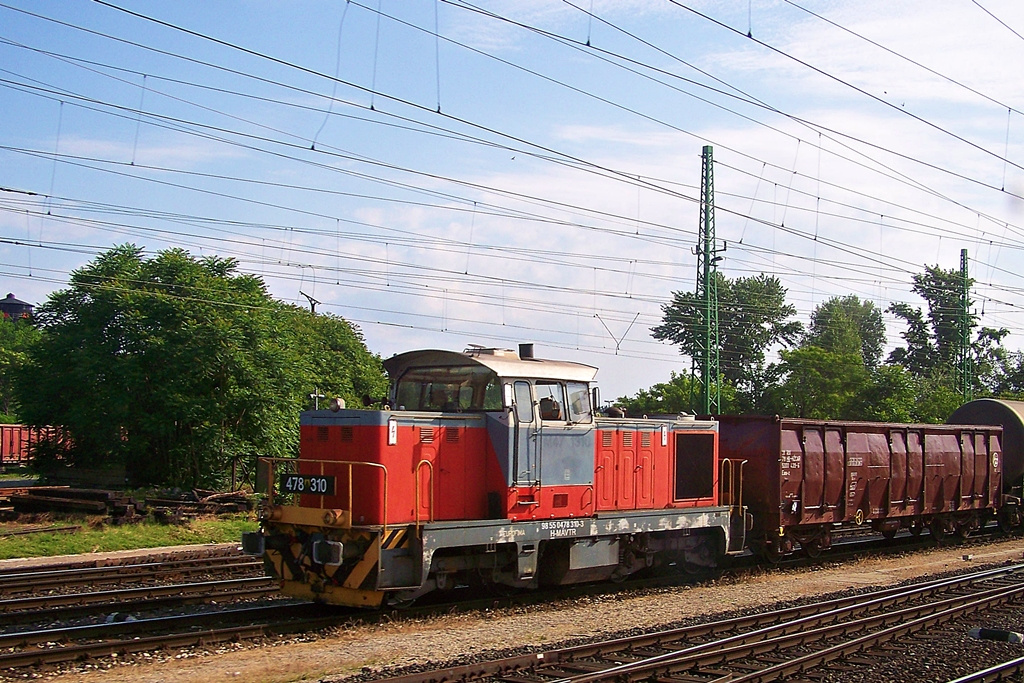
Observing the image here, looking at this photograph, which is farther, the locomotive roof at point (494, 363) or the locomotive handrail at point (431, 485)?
the locomotive roof at point (494, 363)

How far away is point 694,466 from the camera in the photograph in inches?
593

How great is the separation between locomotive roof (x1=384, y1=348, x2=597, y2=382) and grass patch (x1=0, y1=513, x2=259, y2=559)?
9117 mm

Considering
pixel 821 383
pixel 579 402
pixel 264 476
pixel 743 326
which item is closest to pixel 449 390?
→ pixel 579 402

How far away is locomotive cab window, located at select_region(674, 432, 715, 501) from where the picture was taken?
1478 centimetres

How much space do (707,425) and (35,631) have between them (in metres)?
9.90

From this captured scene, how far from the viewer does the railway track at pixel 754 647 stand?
883cm

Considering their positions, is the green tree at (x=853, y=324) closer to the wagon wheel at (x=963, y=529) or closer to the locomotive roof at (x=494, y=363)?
the wagon wheel at (x=963, y=529)

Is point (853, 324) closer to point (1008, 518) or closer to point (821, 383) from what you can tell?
point (821, 383)

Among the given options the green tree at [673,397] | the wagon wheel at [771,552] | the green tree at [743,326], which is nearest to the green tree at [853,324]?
the green tree at [743,326]

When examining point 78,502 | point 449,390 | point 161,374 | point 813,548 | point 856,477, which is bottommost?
point 813,548

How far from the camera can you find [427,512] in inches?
453

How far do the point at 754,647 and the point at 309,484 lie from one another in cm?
538

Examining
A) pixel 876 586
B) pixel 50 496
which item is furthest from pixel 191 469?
pixel 876 586

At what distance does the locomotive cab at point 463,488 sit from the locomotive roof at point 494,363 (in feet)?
0.07
